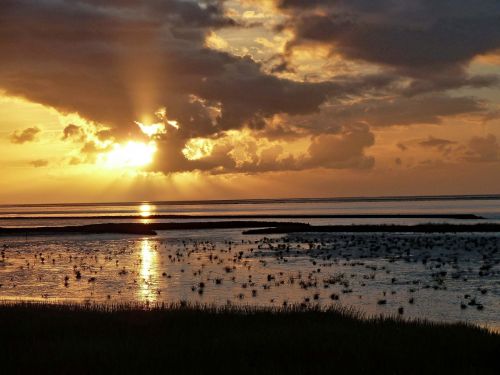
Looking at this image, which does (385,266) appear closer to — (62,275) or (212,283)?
(212,283)

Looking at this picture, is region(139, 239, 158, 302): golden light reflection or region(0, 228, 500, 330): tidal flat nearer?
region(0, 228, 500, 330): tidal flat

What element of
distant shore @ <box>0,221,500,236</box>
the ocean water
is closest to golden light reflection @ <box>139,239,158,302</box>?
the ocean water

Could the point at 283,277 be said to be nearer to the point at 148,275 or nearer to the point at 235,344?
the point at 148,275

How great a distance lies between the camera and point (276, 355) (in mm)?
16031

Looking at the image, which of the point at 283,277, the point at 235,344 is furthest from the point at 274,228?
the point at 235,344

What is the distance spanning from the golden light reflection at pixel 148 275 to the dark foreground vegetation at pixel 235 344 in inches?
348

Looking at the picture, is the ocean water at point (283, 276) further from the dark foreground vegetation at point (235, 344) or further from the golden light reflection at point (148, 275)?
the dark foreground vegetation at point (235, 344)

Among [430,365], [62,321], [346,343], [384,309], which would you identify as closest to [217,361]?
[346,343]

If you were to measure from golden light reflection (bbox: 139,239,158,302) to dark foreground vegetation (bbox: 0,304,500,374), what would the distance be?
29.0 ft

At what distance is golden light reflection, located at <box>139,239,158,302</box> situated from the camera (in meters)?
31.2

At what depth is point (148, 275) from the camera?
39.3 m

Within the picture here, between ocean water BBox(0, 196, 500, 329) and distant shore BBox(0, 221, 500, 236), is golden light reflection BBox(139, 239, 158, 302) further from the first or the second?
distant shore BBox(0, 221, 500, 236)

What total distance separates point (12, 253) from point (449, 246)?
42.6 m

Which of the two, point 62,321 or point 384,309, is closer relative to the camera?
point 62,321
